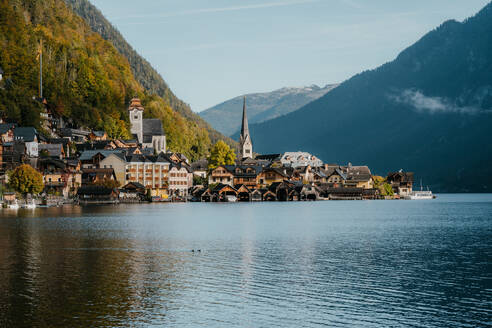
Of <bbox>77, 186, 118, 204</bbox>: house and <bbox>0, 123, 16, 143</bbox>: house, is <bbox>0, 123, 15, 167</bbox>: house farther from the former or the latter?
<bbox>77, 186, 118, 204</bbox>: house

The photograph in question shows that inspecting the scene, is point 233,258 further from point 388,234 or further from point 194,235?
point 388,234

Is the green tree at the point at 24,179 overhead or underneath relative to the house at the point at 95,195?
overhead

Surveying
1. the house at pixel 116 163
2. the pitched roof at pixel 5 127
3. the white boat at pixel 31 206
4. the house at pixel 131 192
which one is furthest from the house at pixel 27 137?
the house at pixel 131 192

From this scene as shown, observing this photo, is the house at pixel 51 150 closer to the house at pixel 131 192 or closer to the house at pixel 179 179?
the house at pixel 131 192

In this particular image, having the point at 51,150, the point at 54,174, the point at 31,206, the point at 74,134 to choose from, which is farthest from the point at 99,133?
the point at 31,206

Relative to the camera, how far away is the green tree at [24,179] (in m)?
130

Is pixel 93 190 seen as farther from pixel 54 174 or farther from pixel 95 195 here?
pixel 54 174

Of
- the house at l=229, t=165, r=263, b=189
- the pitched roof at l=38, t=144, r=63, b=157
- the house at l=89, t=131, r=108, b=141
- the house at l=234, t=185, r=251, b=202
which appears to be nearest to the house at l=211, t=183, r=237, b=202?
the house at l=234, t=185, r=251, b=202

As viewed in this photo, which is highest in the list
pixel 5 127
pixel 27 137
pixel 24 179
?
pixel 5 127

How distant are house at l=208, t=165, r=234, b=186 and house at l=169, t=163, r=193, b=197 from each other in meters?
7.51

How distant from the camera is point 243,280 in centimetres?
3934

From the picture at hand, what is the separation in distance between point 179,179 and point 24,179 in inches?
2411

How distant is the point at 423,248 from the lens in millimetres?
57906

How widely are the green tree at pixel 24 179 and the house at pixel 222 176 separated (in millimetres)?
69467
